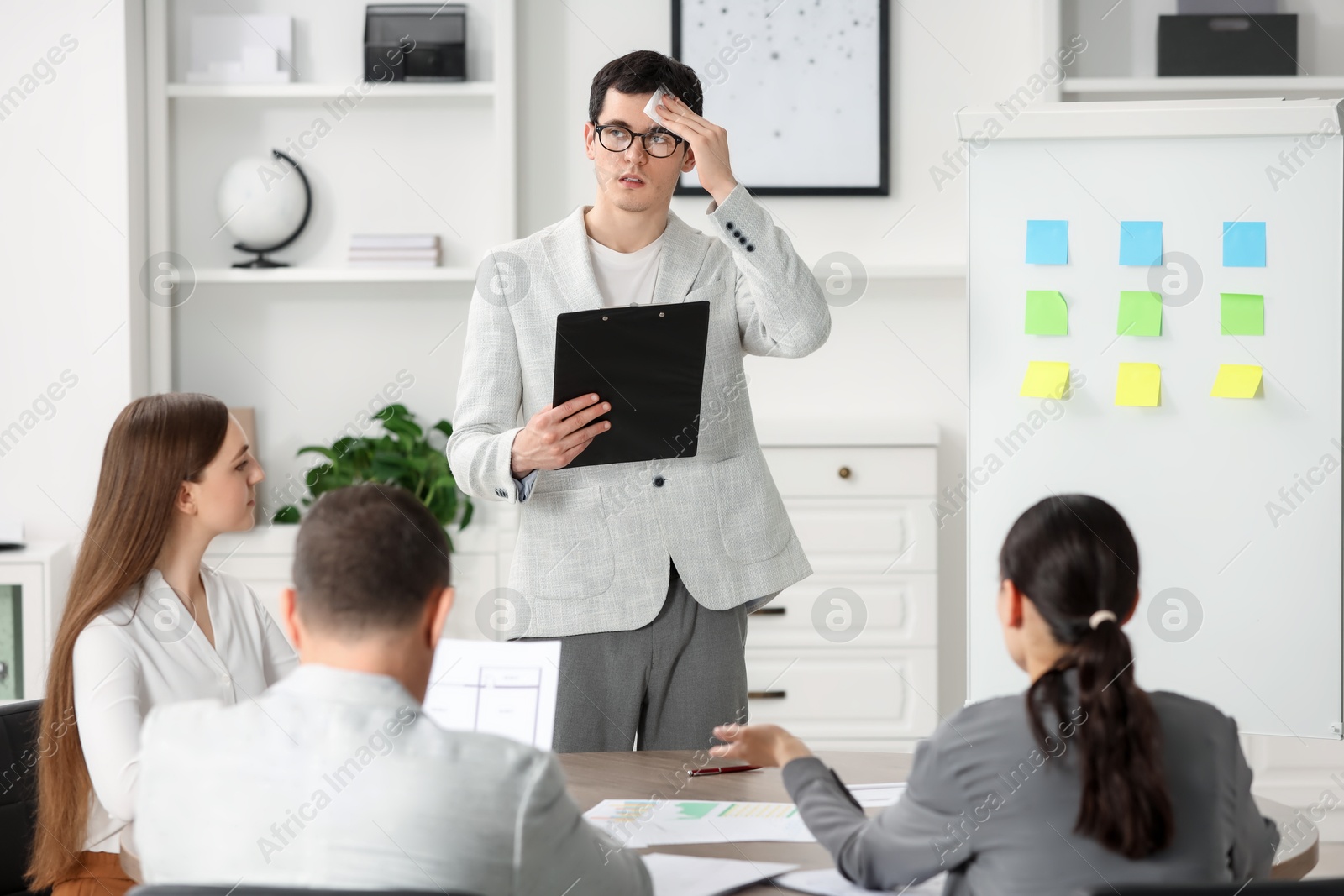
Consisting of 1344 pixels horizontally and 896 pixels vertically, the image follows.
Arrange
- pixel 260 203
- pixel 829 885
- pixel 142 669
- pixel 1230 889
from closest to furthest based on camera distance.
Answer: pixel 1230 889 < pixel 829 885 < pixel 142 669 < pixel 260 203

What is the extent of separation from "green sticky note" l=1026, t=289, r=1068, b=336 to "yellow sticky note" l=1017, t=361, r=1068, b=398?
7cm

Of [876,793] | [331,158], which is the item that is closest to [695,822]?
[876,793]

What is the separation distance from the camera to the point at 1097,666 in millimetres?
1105

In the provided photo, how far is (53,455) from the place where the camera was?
132 inches

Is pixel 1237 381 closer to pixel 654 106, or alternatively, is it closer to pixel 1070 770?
pixel 654 106

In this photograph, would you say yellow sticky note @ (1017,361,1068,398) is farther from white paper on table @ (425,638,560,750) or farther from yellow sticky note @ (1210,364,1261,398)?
white paper on table @ (425,638,560,750)

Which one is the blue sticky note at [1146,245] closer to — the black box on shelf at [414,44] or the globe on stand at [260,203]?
the black box on shelf at [414,44]

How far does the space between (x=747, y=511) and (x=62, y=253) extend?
2364 millimetres

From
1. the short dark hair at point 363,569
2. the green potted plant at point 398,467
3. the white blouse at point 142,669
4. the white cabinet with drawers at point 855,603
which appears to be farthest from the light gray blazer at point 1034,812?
the green potted plant at point 398,467

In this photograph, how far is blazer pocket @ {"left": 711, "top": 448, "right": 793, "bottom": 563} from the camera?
76.5 inches

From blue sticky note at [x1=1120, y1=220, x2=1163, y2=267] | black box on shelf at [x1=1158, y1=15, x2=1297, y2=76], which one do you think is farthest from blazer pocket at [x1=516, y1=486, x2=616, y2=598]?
black box on shelf at [x1=1158, y1=15, x2=1297, y2=76]

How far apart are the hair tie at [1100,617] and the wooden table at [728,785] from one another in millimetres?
406

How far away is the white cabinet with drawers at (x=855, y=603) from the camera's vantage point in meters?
3.34

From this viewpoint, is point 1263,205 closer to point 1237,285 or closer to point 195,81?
point 1237,285
